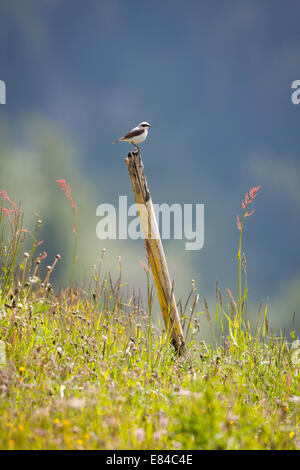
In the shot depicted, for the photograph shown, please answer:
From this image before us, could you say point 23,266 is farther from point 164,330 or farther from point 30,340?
point 164,330

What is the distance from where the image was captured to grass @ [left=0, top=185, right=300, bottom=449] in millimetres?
3154

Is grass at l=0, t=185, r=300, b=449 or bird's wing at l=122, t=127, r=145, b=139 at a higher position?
bird's wing at l=122, t=127, r=145, b=139

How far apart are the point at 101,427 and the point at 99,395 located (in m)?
0.54

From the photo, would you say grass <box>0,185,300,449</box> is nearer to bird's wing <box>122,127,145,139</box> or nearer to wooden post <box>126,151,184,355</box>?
wooden post <box>126,151,184,355</box>

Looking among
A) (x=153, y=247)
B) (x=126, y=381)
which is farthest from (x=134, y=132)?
(x=126, y=381)

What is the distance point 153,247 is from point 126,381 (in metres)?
1.97

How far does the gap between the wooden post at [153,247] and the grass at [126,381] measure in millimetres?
168

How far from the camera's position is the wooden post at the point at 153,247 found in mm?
5859

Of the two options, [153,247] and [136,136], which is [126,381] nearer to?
[153,247]

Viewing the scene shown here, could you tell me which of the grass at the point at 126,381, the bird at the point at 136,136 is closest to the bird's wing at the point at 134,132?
the bird at the point at 136,136

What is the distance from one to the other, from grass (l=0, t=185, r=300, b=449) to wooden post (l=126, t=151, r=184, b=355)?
17 cm

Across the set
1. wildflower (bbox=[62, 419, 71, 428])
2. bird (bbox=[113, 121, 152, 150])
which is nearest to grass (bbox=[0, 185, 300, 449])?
wildflower (bbox=[62, 419, 71, 428])
